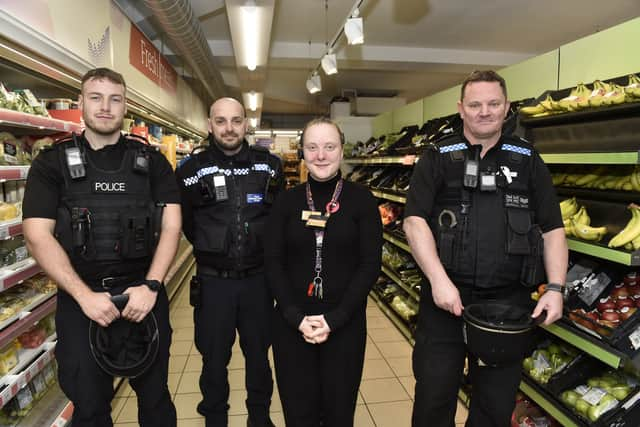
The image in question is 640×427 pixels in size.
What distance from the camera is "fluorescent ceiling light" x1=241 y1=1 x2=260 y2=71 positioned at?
465 cm

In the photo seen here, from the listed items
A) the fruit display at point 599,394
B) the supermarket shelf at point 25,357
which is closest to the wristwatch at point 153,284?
the supermarket shelf at point 25,357

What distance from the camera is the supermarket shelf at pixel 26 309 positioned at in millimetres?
2058

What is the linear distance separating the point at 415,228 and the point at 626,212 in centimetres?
128

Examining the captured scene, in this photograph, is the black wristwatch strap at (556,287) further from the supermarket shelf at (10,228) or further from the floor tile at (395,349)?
the supermarket shelf at (10,228)

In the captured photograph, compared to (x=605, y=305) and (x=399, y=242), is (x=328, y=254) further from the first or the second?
(x=399, y=242)

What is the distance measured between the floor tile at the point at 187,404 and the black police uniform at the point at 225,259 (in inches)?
22.5

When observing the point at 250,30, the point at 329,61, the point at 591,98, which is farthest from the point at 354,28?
the point at 591,98

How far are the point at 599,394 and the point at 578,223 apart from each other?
0.87m

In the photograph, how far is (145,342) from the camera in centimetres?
193

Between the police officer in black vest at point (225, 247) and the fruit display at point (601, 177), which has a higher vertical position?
the fruit display at point (601, 177)

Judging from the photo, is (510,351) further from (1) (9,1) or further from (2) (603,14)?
(2) (603,14)

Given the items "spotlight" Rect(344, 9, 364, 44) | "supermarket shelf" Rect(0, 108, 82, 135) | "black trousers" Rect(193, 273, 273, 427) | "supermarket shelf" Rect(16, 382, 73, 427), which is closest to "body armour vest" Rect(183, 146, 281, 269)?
"black trousers" Rect(193, 273, 273, 427)

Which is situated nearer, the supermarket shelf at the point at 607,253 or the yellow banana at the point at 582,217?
the supermarket shelf at the point at 607,253

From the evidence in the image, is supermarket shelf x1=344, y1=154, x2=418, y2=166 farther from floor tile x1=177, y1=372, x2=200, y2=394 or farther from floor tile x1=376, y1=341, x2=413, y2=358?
floor tile x1=177, y1=372, x2=200, y2=394
